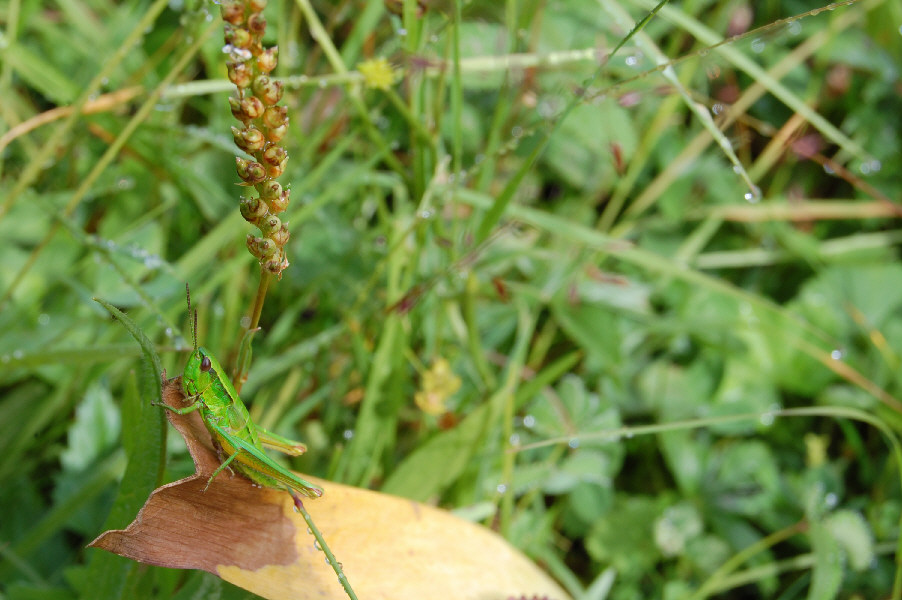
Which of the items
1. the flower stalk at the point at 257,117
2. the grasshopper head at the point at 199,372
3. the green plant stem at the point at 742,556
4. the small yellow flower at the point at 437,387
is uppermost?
the flower stalk at the point at 257,117

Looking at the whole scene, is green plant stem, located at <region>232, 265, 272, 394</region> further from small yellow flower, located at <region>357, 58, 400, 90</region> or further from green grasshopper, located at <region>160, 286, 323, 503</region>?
small yellow flower, located at <region>357, 58, 400, 90</region>

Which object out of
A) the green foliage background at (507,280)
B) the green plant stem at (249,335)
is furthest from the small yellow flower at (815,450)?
the green plant stem at (249,335)

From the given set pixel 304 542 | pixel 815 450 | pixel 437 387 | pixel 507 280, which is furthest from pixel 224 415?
pixel 815 450

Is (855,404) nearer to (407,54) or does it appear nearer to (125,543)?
(407,54)

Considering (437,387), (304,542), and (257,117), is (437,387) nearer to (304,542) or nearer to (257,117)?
(304,542)

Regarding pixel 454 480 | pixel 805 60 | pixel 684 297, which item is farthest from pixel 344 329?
pixel 805 60

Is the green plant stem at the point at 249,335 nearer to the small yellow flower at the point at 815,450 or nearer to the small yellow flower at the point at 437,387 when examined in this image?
the small yellow flower at the point at 437,387
